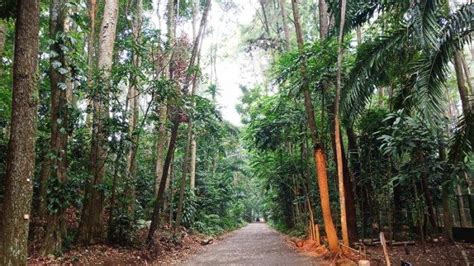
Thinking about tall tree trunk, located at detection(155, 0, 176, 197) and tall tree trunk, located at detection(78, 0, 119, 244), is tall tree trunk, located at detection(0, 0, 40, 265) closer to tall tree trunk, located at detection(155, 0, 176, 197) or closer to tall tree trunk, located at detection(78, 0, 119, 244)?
tall tree trunk, located at detection(78, 0, 119, 244)

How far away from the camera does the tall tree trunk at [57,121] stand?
729cm

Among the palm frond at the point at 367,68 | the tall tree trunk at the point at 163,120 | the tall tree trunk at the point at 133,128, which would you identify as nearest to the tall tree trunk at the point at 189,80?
the tall tree trunk at the point at 163,120

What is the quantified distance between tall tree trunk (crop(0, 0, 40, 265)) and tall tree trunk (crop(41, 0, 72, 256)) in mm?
2358


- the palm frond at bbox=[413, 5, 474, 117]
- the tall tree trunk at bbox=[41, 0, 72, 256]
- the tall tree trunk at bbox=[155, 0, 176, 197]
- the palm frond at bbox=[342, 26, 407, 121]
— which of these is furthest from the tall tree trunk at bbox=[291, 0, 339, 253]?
the tall tree trunk at bbox=[41, 0, 72, 256]

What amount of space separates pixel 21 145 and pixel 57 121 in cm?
289

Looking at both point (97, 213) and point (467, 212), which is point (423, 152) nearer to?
point (467, 212)

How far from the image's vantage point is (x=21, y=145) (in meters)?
4.79

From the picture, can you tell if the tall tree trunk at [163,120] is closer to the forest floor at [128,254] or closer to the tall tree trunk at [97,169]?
the forest floor at [128,254]

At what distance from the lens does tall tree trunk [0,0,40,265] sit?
184 inches

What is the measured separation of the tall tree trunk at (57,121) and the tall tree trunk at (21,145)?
92.8 inches

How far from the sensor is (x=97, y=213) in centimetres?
907

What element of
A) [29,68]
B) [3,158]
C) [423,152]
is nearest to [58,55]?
[29,68]

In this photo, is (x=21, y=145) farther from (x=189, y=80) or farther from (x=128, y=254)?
(x=189, y=80)

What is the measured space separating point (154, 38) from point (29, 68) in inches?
263
